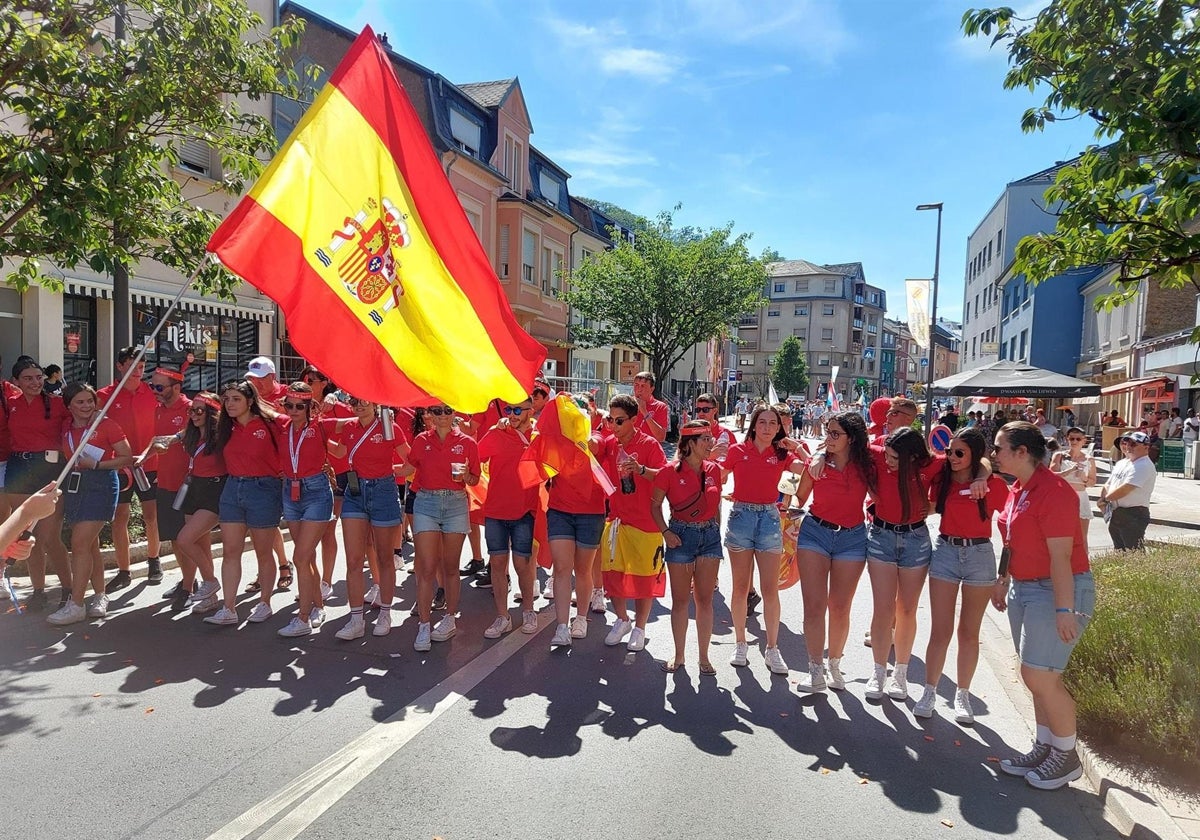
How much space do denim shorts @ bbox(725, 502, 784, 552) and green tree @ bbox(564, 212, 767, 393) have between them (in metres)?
25.3

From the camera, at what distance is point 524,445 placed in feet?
20.0

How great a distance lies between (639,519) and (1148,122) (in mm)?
3912

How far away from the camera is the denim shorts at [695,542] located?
17.6ft

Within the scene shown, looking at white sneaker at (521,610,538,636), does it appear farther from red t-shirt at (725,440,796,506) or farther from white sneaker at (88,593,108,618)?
white sneaker at (88,593,108,618)

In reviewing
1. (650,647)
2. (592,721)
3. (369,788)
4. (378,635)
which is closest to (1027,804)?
(592,721)

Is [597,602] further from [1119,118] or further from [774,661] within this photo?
[1119,118]

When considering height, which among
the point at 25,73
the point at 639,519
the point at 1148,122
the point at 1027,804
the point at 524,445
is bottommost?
the point at 1027,804

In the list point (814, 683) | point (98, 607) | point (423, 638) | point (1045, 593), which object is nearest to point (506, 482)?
point (423, 638)

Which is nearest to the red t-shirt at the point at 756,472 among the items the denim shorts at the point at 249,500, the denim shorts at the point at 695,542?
the denim shorts at the point at 695,542

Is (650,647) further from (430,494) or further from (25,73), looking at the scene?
(25,73)

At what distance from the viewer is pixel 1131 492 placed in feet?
26.3

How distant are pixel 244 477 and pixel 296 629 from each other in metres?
1.20

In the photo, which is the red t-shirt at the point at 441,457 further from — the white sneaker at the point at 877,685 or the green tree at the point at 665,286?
the green tree at the point at 665,286

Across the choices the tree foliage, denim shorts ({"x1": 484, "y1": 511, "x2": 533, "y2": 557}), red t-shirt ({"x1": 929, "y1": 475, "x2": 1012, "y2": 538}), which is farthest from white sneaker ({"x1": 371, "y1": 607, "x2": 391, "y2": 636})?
red t-shirt ({"x1": 929, "y1": 475, "x2": 1012, "y2": 538})
